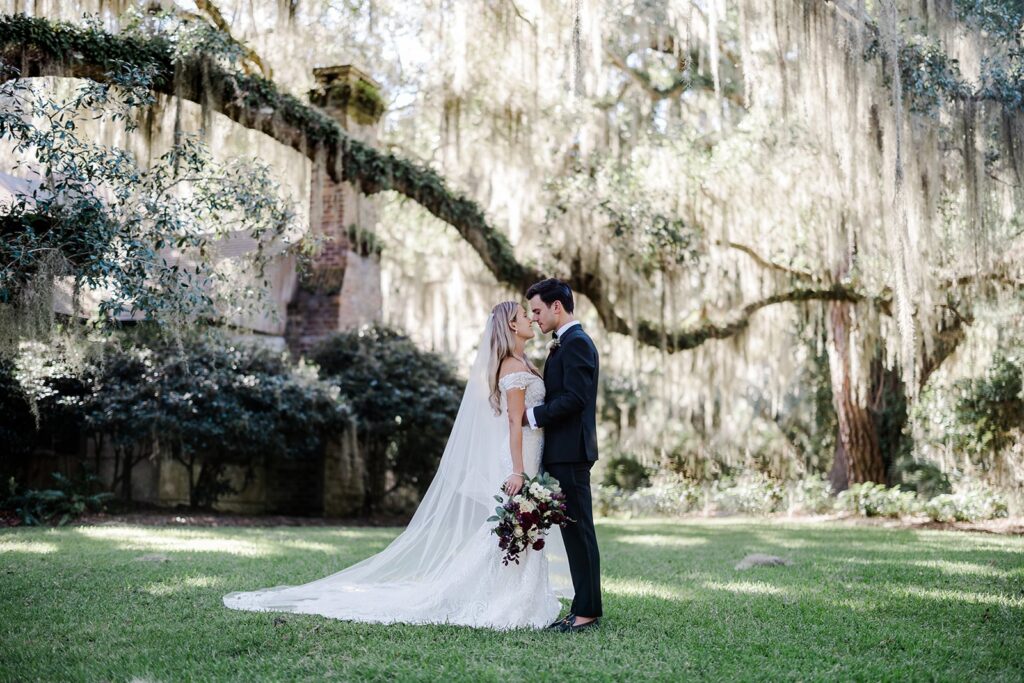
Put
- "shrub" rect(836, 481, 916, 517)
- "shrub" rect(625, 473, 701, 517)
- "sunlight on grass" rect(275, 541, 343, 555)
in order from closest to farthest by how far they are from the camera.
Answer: "sunlight on grass" rect(275, 541, 343, 555) < "shrub" rect(836, 481, 916, 517) < "shrub" rect(625, 473, 701, 517)

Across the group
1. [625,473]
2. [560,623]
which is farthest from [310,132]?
[625,473]

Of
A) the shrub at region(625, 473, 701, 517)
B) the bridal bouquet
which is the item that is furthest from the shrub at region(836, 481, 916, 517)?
the bridal bouquet

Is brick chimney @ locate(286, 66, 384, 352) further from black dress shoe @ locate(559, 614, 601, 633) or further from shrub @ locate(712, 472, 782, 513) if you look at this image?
black dress shoe @ locate(559, 614, 601, 633)

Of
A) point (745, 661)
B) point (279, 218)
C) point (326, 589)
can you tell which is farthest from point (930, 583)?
point (279, 218)

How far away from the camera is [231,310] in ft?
27.6

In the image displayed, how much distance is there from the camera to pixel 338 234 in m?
12.4

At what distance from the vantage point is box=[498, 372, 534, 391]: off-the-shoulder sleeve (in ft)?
14.2

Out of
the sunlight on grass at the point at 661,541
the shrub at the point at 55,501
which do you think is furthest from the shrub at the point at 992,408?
the shrub at the point at 55,501

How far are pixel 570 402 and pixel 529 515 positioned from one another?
0.56m

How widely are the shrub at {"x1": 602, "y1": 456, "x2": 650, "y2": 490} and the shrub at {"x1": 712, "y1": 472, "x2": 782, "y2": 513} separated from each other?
175 centimetres

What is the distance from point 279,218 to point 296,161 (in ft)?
13.8

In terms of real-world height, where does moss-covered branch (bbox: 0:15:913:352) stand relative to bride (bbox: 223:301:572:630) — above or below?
above

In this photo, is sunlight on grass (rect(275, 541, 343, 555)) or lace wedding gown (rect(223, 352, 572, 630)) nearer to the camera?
lace wedding gown (rect(223, 352, 572, 630))

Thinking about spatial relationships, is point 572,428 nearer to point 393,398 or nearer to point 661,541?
point 661,541
